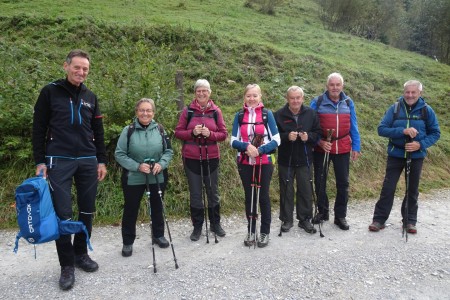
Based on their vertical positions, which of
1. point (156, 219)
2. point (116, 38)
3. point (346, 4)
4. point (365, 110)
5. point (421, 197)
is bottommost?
point (421, 197)

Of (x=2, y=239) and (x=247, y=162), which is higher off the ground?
(x=247, y=162)

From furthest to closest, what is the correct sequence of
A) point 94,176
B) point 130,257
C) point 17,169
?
point 17,169 < point 130,257 < point 94,176

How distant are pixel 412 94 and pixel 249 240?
3.60 metres

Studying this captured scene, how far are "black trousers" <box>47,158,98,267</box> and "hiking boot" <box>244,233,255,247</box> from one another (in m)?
2.34

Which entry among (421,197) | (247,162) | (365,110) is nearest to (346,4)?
(365,110)

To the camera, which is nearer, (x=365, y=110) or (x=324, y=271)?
(x=324, y=271)

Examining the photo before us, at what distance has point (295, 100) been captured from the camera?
5785mm

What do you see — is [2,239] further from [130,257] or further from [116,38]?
[116,38]

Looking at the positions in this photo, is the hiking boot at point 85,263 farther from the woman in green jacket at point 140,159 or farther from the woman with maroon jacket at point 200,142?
the woman with maroon jacket at point 200,142

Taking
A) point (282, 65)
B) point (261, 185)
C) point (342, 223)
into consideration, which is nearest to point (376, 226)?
point (342, 223)

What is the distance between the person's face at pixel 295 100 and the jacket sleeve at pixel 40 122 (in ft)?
11.6

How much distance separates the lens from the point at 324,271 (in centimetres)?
485

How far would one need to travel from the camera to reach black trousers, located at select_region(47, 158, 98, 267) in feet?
14.3

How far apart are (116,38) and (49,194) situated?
37.3 feet
